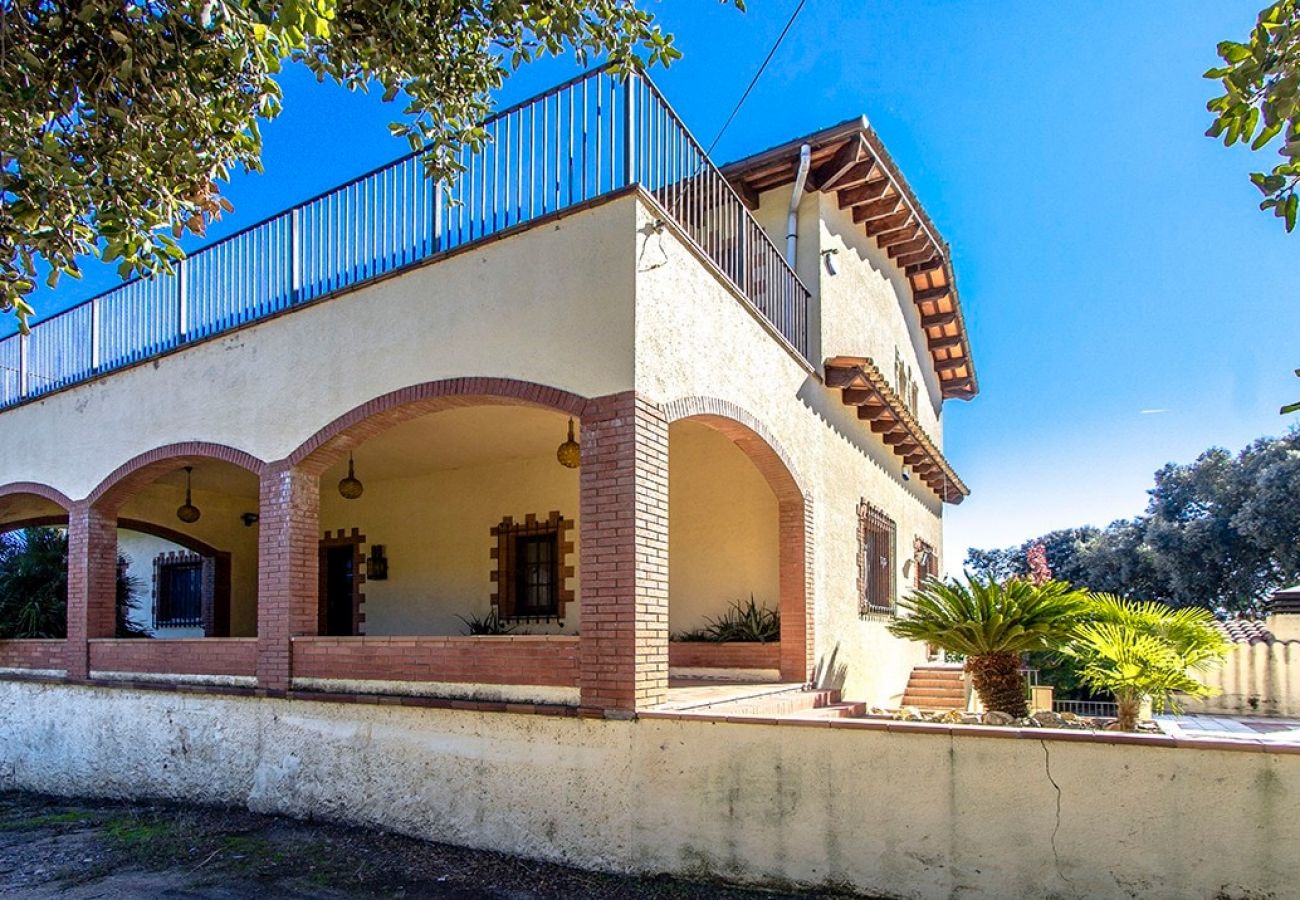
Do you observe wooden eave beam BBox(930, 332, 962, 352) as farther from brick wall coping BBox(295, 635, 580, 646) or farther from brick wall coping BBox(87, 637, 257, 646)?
brick wall coping BBox(87, 637, 257, 646)

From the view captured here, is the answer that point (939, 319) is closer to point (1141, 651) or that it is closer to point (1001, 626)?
point (1001, 626)

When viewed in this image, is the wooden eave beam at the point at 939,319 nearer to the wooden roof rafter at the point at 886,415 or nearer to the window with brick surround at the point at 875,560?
the wooden roof rafter at the point at 886,415

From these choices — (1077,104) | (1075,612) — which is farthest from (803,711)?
(1077,104)

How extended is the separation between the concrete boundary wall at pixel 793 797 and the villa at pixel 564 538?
2 centimetres

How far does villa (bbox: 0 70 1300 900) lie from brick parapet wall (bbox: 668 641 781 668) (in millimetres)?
35

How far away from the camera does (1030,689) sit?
1217 centimetres

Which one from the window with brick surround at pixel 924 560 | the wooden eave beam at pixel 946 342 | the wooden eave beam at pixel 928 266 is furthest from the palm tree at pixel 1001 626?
the wooden eave beam at pixel 946 342

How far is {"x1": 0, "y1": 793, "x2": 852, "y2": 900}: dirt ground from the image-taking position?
20.3ft

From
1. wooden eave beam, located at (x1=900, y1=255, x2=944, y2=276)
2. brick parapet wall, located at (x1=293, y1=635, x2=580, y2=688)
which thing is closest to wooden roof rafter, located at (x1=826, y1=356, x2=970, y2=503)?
wooden eave beam, located at (x1=900, y1=255, x2=944, y2=276)

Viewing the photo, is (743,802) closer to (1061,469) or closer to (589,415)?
(589,415)

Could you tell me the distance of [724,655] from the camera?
988 cm

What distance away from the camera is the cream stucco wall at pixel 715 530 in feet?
34.2

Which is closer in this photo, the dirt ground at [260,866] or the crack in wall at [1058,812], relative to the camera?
the crack in wall at [1058,812]

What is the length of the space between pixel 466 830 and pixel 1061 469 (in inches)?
1081
